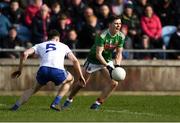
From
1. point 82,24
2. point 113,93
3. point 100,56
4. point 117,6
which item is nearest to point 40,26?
point 82,24

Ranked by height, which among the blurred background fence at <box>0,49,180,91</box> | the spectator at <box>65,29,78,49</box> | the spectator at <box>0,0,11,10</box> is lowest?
the blurred background fence at <box>0,49,180,91</box>

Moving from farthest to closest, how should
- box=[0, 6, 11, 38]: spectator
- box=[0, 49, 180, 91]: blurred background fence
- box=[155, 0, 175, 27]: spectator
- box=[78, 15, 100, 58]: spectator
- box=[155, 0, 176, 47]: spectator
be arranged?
box=[155, 0, 175, 27]: spectator
box=[155, 0, 176, 47]: spectator
box=[78, 15, 100, 58]: spectator
box=[0, 6, 11, 38]: spectator
box=[0, 49, 180, 91]: blurred background fence

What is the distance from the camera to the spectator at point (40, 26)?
22.7 metres

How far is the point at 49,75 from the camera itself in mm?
16594

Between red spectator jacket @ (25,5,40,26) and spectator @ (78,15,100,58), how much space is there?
1376 mm

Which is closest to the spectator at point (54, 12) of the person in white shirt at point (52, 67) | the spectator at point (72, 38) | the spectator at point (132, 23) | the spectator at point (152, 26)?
the spectator at point (72, 38)

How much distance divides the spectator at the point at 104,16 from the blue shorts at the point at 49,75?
6.77 meters

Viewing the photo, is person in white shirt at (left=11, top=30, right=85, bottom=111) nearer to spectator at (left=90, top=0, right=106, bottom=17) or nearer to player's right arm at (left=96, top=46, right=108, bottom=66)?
player's right arm at (left=96, top=46, right=108, bottom=66)

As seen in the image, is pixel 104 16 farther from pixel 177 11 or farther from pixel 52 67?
pixel 52 67

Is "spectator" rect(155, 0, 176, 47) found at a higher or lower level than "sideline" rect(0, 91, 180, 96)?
higher

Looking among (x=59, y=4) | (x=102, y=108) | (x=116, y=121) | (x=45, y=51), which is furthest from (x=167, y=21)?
(x=116, y=121)

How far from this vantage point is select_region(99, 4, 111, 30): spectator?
23281 millimetres

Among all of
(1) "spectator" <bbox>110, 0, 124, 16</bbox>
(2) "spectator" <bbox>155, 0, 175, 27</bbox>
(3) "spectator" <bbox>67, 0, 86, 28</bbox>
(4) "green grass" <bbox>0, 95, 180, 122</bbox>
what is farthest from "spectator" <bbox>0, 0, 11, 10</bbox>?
(2) "spectator" <bbox>155, 0, 175, 27</bbox>

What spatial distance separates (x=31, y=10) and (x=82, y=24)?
1.44m
